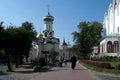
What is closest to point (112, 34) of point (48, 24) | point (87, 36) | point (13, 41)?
point (87, 36)

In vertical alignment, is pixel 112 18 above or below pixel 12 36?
above

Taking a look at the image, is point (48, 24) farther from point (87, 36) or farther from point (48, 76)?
point (48, 76)

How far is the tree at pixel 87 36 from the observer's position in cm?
11150

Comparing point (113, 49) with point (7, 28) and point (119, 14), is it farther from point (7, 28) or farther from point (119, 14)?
point (7, 28)

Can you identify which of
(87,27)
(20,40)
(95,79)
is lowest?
(95,79)

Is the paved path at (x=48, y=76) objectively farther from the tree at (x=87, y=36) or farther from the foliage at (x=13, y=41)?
the tree at (x=87, y=36)

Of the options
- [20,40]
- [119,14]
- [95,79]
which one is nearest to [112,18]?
[119,14]

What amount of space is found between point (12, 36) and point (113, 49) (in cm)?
4250

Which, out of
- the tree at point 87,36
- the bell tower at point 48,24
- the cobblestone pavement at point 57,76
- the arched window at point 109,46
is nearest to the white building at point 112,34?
the arched window at point 109,46

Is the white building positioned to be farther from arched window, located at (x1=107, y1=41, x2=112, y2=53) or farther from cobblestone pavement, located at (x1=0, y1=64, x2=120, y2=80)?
cobblestone pavement, located at (x1=0, y1=64, x2=120, y2=80)

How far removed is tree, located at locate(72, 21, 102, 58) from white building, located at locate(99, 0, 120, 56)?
34.1 ft

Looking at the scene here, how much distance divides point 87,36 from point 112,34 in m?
30.1

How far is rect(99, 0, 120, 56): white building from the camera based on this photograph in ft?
260

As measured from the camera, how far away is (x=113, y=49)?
264 feet
